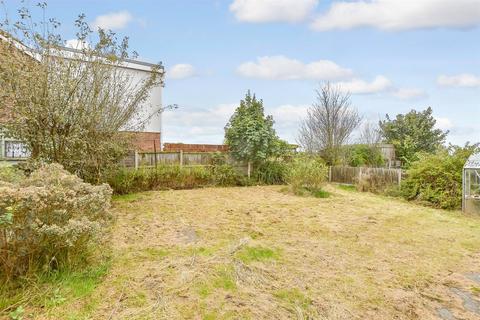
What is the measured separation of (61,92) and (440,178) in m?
10.6

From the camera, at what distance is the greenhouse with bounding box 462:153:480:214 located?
9.33 metres

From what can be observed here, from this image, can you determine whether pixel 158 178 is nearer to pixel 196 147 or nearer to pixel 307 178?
pixel 196 147

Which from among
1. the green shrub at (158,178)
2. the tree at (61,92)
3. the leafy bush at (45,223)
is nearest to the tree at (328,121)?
the green shrub at (158,178)

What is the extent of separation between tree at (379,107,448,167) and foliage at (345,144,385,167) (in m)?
4.39

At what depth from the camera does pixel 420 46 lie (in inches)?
361

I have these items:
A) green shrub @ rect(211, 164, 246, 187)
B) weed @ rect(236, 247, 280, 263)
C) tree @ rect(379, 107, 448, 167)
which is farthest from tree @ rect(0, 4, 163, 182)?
tree @ rect(379, 107, 448, 167)

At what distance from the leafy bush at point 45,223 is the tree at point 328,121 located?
15.6m

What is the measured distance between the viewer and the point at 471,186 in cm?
948

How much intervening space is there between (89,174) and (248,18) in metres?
5.44

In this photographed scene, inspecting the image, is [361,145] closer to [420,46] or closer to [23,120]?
[420,46]

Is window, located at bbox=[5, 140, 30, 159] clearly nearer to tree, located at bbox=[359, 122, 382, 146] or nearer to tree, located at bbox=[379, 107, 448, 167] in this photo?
tree, located at bbox=[359, 122, 382, 146]

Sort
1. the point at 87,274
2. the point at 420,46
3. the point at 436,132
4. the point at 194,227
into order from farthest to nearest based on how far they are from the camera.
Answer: the point at 436,132 → the point at 420,46 → the point at 194,227 → the point at 87,274

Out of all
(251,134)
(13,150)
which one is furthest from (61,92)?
(251,134)

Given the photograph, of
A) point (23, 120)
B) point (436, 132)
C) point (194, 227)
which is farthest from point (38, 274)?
point (436, 132)
